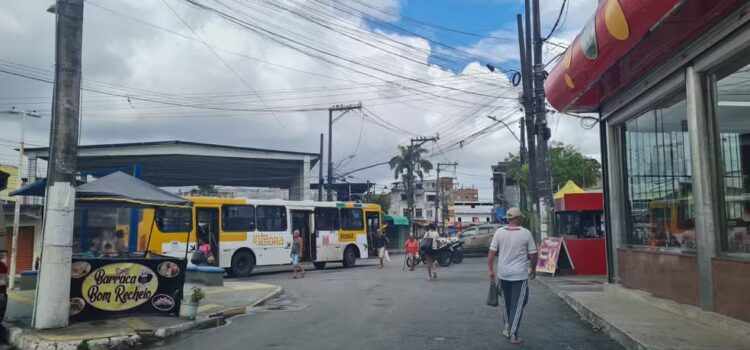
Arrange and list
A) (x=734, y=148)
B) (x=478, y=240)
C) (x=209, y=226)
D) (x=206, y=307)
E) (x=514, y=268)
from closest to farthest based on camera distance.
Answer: (x=514, y=268) < (x=734, y=148) < (x=206, y=307) < (x=209, y=226) < (x=478, y=240)

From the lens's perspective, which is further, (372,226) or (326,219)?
(372,226)

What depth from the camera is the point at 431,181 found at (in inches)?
4279

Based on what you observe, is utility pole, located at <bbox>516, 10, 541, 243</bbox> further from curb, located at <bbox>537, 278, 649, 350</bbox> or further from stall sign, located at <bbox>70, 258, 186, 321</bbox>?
stall sign, located at <bbox>70, 258, 186, 321</bbox>

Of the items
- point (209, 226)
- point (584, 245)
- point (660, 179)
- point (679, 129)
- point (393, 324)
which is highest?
point (679, 129)

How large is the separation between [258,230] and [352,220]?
5.20 m

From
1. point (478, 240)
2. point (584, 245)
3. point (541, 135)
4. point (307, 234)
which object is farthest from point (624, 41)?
point (478, 240)

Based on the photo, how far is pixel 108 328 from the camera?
343 inches

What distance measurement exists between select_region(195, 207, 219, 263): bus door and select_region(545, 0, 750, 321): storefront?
41.6 ft

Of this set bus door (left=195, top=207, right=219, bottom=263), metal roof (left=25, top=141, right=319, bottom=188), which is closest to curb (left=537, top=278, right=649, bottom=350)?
bus door (left=195, top=207, right=219, bottom=263)

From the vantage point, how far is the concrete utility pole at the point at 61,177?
843 centimetres

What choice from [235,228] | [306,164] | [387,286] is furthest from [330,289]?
[306,164]

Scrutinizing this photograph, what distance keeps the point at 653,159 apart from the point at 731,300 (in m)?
3.80

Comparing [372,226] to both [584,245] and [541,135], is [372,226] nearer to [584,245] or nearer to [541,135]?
[541,135]

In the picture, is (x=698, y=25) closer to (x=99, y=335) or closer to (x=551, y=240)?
(x=99, y=335)
